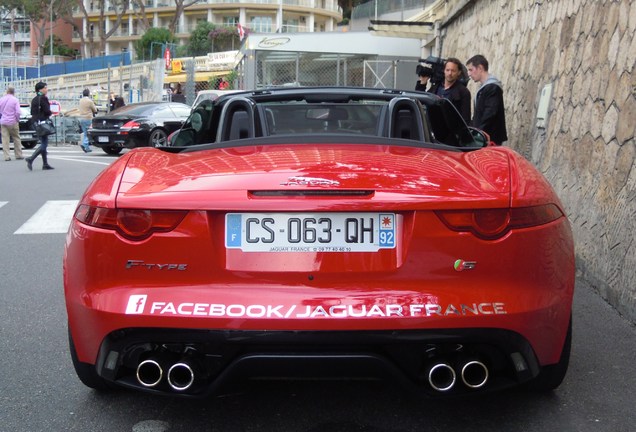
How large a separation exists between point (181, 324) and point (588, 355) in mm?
2470

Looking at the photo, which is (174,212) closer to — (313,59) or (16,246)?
(16,246)

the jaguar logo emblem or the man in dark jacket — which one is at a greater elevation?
the man in dark jacket

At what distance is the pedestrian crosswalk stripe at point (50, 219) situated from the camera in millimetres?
8180

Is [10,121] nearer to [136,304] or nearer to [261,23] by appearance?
Answer: [136,304]

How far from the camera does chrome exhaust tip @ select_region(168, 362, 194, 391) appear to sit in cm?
274

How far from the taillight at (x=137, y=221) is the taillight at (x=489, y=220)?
95 cm

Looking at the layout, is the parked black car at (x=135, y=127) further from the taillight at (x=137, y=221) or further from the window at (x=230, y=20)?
the window at (x=230, y=20)

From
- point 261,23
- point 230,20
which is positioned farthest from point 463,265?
point 230,20

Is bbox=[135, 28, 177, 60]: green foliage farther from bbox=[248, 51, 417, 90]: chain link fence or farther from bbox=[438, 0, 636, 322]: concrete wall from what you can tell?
bbox=[438, 0, 636, 322]: concrete wall

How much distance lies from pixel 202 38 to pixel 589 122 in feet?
266

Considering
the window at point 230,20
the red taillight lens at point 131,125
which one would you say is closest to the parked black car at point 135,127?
the red taillight lens at point 131,125

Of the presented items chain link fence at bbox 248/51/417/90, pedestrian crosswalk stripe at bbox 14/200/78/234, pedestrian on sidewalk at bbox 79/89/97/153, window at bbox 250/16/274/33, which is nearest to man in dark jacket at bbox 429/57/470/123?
pedestrian crosswalk stripe at bbox 14/200/78/234

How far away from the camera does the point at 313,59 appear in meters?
26.6

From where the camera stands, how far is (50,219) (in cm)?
888
